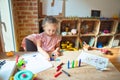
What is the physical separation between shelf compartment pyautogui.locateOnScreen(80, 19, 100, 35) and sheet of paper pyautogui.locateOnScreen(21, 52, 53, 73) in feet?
6.01

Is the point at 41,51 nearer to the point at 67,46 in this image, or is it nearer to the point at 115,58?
the point at 67,46

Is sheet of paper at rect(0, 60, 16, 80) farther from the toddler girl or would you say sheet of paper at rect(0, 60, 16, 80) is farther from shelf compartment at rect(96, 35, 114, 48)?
shelf compartment at rect(96, 35, 114, 48)

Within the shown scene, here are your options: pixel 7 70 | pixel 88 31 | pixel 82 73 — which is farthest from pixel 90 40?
pixel 7 70

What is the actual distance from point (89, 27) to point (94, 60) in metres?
1.95

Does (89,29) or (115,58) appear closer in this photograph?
(115,58)

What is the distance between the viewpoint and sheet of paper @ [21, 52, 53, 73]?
3.40 ft

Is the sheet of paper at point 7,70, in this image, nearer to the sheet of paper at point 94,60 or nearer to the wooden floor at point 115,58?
the sheet of paper at point 94,60

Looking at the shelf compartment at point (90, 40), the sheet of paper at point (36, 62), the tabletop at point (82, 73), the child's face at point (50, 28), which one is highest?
the child's face at point (50, 28)

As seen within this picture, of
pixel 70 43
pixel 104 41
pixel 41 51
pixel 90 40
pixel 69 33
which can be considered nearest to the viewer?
pixel 41 51

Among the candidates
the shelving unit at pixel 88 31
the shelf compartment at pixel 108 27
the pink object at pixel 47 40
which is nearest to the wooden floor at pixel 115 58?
the shelving unit at pixel 88 31

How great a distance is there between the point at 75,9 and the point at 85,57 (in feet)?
5.75

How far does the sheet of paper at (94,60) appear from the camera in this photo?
1.10 metres

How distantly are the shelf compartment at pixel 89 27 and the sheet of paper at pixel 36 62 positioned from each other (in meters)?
1.83

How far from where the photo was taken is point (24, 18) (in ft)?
7.93
